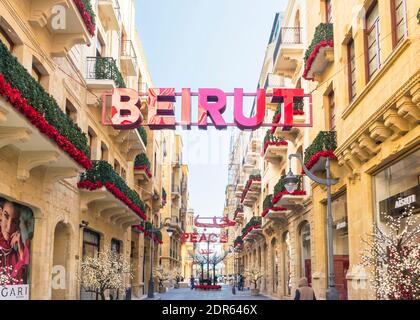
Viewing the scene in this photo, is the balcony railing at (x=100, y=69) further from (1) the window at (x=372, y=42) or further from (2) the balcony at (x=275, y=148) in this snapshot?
(2) the balcony at (x=275, y=148)

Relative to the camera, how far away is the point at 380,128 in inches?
488

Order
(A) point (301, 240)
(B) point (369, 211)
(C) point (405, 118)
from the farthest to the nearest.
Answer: (A) point (301, 240)
(B) point (369, 211)
(C) point (405, 118)

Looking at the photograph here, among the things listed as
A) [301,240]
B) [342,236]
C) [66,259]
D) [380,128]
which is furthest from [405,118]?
[301,240]

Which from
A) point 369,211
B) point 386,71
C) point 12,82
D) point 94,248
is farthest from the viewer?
point 94,248

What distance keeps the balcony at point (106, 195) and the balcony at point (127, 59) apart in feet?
21.5

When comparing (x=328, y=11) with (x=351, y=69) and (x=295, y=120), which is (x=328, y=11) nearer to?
(x=351, y=69)

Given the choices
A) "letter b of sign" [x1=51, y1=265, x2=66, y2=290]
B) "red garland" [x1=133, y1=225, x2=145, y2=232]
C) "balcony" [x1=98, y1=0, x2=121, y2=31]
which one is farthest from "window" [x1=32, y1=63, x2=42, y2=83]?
"red garland" [x1=133, y1=225, x2=145, y2=232]

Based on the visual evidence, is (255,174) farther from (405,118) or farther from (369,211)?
(405,118)

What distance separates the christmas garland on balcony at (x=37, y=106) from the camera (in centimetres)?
1016

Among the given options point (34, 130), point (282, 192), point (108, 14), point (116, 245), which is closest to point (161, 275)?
point (116, 245)

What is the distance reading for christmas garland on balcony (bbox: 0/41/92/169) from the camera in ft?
33.3

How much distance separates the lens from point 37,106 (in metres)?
12.0

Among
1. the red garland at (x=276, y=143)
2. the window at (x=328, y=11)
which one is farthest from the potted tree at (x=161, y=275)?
the window at (x=328, y=11)
